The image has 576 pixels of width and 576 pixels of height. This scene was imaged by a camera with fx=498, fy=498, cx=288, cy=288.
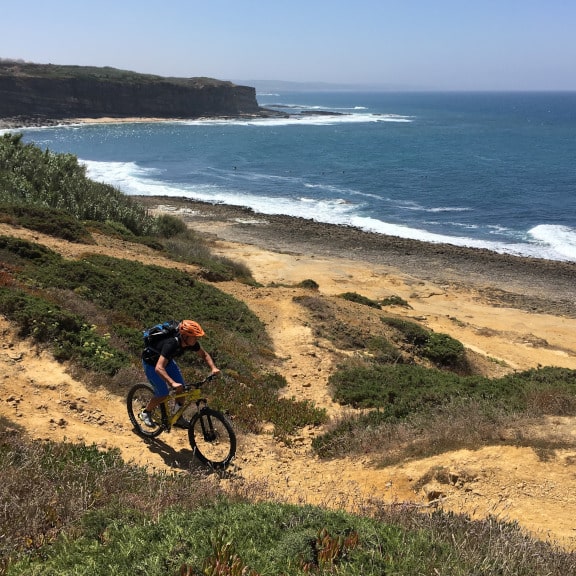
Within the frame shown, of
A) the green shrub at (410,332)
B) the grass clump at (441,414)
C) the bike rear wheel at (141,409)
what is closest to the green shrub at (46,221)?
the green shrub at (410,332)

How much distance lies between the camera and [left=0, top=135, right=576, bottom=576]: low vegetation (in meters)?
3.86

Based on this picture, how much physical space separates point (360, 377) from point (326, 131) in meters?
118

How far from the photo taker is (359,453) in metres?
8.00

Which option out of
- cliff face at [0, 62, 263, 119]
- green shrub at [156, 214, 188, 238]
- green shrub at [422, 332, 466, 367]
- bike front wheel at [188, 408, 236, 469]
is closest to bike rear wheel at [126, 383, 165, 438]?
bike front wheel at [188, 408, 236, 469]

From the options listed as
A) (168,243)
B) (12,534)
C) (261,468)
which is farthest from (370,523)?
(168,243)

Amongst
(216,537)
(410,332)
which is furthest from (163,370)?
(410,332)

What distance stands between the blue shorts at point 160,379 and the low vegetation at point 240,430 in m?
1.10

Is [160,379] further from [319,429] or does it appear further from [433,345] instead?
[433,345]

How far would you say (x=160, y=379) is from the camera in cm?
711

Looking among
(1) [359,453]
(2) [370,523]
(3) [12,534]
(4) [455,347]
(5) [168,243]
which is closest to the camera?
(3) [12,534]

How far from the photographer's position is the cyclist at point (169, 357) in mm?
6734

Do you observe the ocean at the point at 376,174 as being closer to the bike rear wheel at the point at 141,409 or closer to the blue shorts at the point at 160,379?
the bike rear wheel at the point at 141,409

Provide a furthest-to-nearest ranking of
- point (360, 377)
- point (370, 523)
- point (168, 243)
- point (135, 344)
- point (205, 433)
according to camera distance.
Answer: point (168, 243) < point (360, 377) < point (135, 344) < point (205, 433) < point (370, 523)

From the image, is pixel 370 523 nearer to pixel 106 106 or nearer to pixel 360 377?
pixel 360 377
